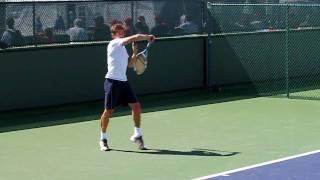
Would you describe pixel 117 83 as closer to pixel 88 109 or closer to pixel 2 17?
pixel 88 109

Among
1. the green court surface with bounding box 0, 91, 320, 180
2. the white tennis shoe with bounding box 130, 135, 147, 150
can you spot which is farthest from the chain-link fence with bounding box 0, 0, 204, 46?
the white tennis shoe with bounding box 130, 135, 147, 150

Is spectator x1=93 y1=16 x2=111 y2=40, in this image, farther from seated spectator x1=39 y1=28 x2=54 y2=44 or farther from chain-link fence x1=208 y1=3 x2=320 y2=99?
chain-link fence x1=208 y1=3 x2=320 y2=99

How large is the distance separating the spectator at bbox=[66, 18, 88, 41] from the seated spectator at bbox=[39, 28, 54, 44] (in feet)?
1.30

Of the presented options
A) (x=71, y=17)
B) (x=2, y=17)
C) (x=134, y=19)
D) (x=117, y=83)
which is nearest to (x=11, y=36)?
(x=2, y=17)

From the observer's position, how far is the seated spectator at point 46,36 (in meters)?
14.1

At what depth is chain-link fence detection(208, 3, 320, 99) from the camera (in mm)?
16953

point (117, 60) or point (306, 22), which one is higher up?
point (306, 22)

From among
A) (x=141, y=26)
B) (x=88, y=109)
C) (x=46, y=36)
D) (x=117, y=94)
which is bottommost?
(x=88, y=109)

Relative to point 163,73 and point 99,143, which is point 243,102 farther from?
point 99,143

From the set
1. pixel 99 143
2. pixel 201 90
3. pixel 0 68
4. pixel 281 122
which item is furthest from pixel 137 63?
pixel 201 90

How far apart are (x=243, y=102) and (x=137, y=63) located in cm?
525

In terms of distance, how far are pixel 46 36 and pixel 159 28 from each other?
2.89 m

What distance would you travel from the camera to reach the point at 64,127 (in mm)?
11930

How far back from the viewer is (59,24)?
14.4 meters
